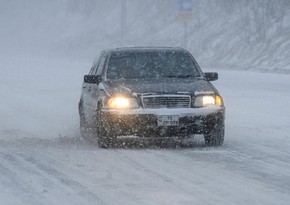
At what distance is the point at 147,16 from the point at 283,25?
72.6 ft

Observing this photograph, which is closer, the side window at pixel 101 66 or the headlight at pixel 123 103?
the headlight at pixel 123 103

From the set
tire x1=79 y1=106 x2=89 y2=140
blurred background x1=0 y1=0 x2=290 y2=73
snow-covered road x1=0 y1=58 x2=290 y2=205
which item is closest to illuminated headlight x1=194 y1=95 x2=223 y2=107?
snow-covered road x1=0 y1=58 x2=290 y2=205

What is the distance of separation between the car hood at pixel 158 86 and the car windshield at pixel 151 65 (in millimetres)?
427

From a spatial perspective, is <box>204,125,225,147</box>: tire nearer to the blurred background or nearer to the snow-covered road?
the snow-covered road

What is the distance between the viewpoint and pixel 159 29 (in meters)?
67.8

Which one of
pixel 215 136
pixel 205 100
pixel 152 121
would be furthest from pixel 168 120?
pixel 215 136

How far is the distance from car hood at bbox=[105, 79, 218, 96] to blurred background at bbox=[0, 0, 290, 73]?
30454mm

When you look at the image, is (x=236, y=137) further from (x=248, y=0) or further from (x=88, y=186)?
(x=248, y=0)

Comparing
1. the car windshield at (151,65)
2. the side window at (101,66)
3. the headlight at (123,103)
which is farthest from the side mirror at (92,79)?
the headlight at (123,103)

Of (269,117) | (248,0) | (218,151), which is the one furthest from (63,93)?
(248,0)

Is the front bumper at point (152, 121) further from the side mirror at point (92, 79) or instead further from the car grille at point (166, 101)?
the side mirror at point (92, 79)

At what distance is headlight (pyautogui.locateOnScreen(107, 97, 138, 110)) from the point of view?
40.2 feet

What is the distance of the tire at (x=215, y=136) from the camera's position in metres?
12.5

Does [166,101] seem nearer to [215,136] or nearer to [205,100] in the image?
[205,100]
